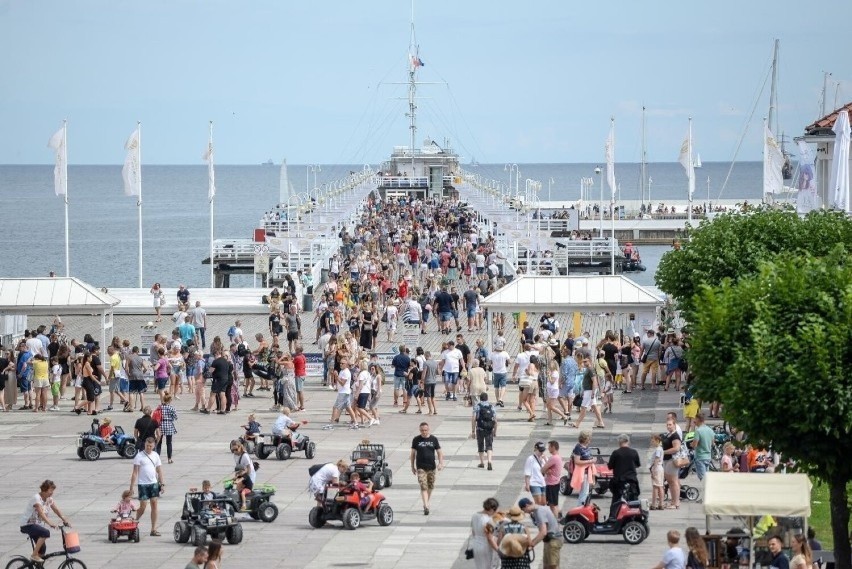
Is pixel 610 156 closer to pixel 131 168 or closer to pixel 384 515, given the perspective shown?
pixel 131 168

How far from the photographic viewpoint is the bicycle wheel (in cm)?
1708

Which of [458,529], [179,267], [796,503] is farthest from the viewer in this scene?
→ [179,267]

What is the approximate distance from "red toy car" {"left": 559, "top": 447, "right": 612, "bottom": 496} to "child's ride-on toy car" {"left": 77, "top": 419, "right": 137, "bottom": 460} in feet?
22.8

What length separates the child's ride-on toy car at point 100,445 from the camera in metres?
25.4

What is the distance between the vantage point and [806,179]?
41.2 metres

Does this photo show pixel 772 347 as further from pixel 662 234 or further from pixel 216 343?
pixel 662 234

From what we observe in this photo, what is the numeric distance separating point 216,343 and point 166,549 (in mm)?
10996

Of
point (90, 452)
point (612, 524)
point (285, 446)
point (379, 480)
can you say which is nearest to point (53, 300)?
point (90, 452)

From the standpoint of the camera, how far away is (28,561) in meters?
17.2

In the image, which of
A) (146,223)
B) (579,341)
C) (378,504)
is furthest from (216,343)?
(146,223)

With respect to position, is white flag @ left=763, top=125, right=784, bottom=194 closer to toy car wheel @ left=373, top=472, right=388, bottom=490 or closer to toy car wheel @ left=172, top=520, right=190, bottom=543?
toy car wheel @ left=373, top=472, right=388, bottom=490

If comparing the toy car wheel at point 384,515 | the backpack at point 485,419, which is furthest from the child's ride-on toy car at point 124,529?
the backpack at point 485,419

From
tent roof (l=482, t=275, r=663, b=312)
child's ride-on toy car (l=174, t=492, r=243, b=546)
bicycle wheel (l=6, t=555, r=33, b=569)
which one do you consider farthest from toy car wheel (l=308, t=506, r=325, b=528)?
tent roof (l=482, t=275, r=663, b=312)

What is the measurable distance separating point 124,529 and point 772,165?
3332cm
